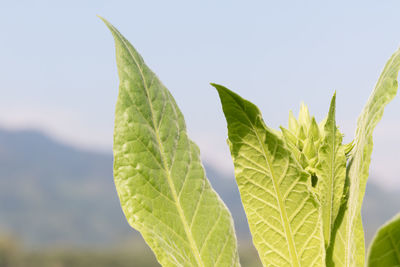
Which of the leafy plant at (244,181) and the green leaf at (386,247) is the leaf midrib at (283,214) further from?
the green leaf at (386,247)

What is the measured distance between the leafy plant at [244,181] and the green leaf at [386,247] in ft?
1.19

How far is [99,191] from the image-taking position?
177625 millimetres

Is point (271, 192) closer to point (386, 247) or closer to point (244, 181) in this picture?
point (244, 181)

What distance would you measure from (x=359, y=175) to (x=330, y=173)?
7 centimetres

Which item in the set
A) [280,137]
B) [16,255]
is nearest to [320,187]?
[280,137]

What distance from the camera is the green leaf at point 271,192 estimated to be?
3.35 feet

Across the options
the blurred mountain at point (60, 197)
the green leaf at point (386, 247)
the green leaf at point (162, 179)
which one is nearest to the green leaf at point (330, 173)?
the green leaf at point (162, 179)

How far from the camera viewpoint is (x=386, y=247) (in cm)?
68

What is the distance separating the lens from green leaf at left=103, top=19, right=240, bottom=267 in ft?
3.60

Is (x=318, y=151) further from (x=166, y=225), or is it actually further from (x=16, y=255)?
(x=16, y=255)

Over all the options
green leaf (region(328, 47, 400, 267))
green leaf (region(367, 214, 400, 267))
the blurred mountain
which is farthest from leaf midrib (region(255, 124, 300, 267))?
the blurred mountain

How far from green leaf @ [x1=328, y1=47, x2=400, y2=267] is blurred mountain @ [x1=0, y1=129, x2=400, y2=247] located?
13279 centimetres

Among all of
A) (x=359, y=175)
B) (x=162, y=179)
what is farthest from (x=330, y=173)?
(x=162, y=179)

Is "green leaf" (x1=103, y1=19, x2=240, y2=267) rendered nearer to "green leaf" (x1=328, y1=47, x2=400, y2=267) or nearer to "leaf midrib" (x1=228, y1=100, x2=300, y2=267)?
"leaf midrib" (x1=228, y1=100, x2=300, y2=267)
